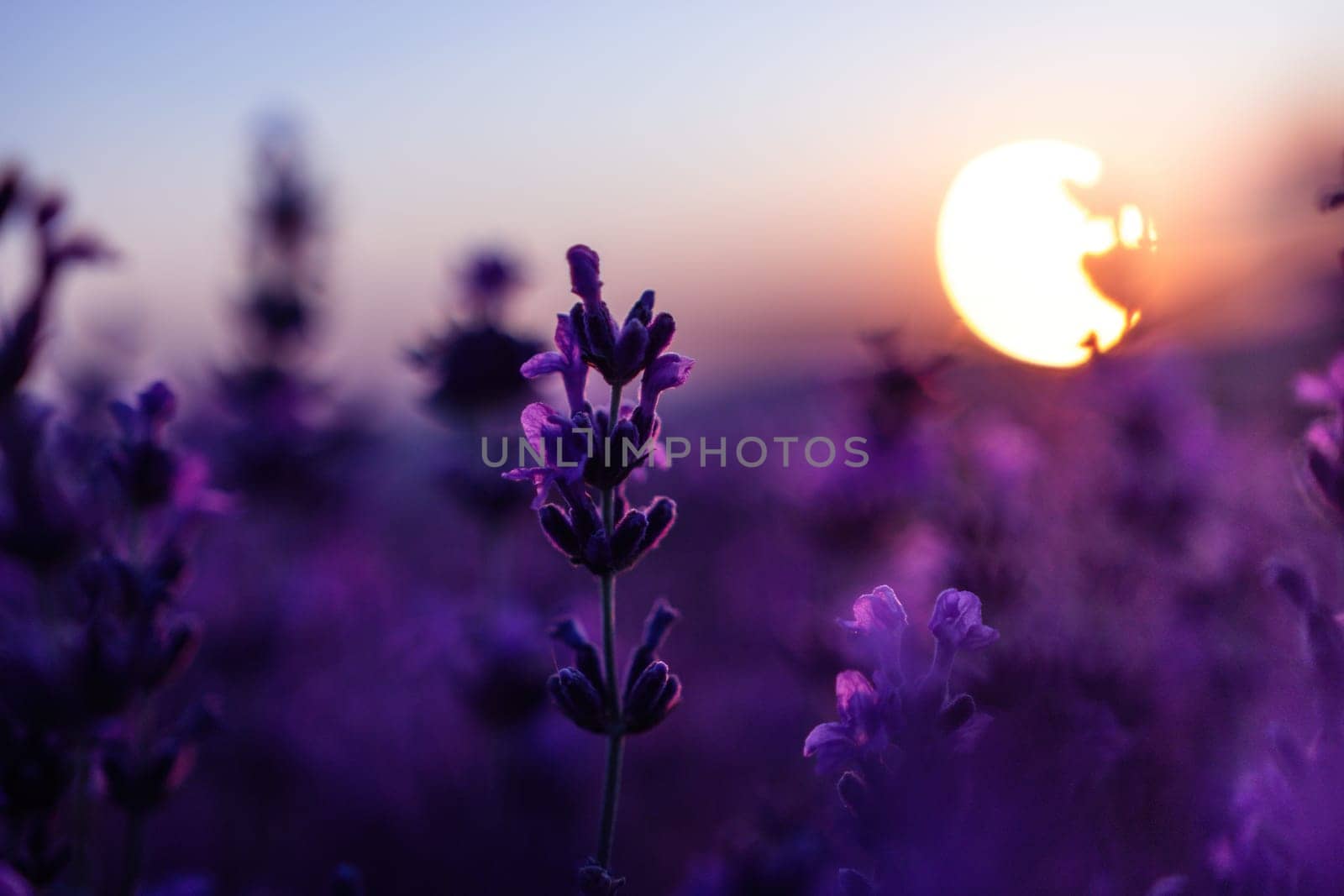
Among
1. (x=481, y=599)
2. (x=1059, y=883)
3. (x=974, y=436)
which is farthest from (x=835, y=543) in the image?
(x=1059, y=883)

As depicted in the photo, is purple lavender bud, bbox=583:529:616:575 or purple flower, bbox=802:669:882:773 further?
purple lavender bud, bbox=583:529:616:575

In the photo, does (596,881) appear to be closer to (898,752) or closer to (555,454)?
(898,752)

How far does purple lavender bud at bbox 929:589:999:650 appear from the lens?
1.42 metres

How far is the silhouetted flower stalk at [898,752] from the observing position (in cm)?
127

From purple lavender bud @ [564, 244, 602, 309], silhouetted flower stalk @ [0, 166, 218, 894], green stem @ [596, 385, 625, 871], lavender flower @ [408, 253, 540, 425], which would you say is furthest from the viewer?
lavender flower @ [408, 253, 540, 425]

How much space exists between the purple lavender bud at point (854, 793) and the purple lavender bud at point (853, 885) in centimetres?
10

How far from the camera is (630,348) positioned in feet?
4.83

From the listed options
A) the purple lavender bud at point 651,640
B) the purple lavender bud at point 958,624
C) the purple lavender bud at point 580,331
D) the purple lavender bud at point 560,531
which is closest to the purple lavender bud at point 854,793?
the purple lavender bud at point 958,624

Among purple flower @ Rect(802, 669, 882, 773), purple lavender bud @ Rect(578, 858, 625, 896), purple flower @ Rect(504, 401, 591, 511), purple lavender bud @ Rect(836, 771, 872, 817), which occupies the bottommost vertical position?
purple lavender bud @ Rect(578, 858, 625, 896)

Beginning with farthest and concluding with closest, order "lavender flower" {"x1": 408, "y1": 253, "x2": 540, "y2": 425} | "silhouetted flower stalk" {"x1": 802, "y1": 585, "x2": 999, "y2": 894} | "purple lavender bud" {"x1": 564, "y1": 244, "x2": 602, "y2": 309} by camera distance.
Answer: "lavender flower" {"x1": 408, "y1": 253, "x2": 540, "y2": 425}, "purple lavender bud" {"x1": 564, "y1": 244, "x2": 602, "y2": 309}, "silhouetted flower stalk" {"x1": 802, "y1": 585, "x2": 999, "y2": 894}

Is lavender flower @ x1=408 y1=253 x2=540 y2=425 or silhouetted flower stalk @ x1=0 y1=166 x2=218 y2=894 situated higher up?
lavender flower @ x1=408 y1=253 x2=540 y2=425

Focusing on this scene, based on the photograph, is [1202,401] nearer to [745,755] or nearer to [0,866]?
[745,755]

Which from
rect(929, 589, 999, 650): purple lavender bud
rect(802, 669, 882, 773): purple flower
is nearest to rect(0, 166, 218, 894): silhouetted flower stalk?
rect(802, 669, 882, 773): purple flower

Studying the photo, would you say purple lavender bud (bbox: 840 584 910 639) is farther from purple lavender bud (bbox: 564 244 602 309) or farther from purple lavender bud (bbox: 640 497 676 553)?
purple lavender bud (bbox: 564 244 602 309)
